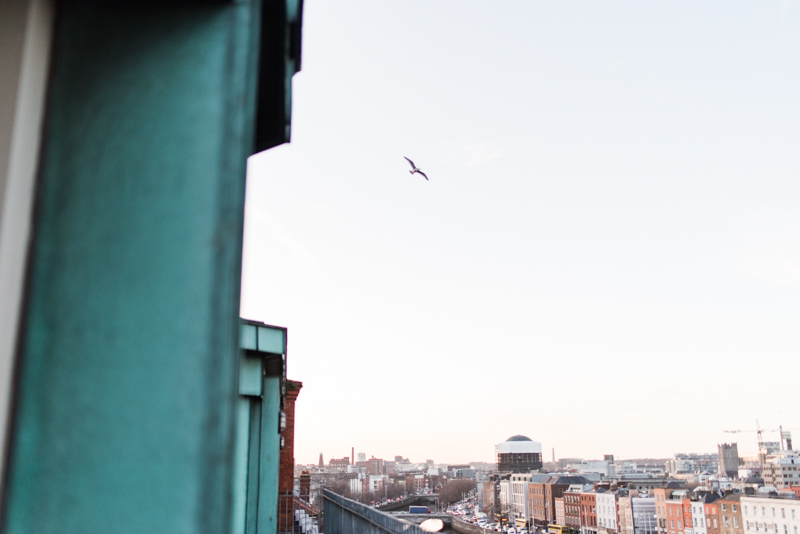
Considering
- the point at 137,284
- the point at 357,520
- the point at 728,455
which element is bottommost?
the point at 728,455

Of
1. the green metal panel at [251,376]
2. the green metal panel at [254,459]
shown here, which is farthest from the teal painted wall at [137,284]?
the green metal panel at [254,459]

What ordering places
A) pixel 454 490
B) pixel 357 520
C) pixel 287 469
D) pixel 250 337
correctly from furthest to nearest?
Result: pixel 454 490 → pixel 287 469 → pixel 357 520 → pixel 250 337

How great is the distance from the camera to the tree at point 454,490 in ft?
433

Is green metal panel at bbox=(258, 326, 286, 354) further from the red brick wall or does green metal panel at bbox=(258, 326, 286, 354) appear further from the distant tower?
the distant tower

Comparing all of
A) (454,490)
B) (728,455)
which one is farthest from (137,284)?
(728,455)

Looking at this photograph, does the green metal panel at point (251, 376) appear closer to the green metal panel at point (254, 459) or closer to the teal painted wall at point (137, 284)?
the green metal panel at point (254, 459)

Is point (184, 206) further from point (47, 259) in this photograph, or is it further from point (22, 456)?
point (22, 456)

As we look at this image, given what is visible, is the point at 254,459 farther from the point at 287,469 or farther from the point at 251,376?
the point at 287,469

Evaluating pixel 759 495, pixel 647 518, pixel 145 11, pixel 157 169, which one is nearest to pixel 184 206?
pixel 157 169

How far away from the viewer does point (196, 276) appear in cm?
90

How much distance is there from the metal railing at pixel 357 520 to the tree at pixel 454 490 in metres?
125

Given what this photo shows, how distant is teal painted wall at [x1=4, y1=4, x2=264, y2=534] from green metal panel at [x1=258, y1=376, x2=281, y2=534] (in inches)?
252

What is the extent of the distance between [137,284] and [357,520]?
8.36 meters

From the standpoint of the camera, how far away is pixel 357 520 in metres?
8.40
